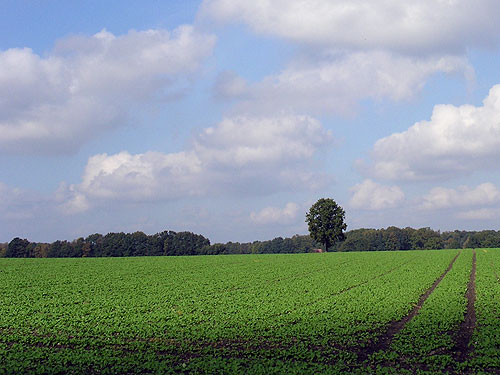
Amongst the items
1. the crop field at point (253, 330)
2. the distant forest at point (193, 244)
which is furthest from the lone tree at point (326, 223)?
the crop field at point (253, 330)

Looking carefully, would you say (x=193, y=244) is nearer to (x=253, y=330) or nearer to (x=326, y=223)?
(x=326, y=223)

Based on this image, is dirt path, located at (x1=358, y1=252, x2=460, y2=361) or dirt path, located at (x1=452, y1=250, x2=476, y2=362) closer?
dirt path, located at (x1=452, y1=250, x2=476, y2=362)

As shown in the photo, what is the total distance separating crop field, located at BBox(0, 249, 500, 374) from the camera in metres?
13.6

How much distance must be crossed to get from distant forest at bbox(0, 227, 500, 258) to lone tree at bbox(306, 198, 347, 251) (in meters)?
35.7

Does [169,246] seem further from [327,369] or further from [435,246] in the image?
[327,369]

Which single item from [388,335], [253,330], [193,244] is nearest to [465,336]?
[388,335]

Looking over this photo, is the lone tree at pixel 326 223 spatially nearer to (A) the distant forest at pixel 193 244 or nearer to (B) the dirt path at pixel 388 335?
(A) the distant forest at pixel 193 244

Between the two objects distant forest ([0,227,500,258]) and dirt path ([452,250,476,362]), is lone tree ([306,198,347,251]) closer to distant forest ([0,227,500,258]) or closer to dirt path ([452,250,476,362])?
distant forest ([0,227,500,258])

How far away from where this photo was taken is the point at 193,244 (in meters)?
144

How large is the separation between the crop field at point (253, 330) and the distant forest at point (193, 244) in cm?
10766

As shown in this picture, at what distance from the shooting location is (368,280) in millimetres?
37750

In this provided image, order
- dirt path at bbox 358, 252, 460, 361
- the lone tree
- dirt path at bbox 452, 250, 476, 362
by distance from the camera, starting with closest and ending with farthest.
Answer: dirt path at bbox 452, 250, 476, 362 → dirt path at bbox 358, 252, 460, 361 → the lone tree

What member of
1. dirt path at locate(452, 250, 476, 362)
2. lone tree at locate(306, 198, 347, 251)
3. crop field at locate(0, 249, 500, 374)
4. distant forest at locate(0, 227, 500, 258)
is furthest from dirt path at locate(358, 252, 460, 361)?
distant forest at locate(0, 227, 500, 258)

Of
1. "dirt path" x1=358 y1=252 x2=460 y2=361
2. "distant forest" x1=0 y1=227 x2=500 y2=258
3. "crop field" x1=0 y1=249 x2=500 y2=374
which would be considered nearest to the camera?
"crop field" x1=0 y1=249 x2=500 y2=374
